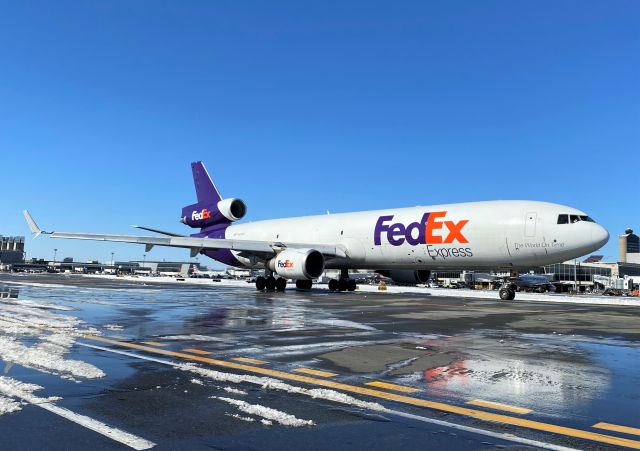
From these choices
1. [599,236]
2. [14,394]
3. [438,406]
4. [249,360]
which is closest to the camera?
[438,406]

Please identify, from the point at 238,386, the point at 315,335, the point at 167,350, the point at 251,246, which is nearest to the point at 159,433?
the point at 238,386

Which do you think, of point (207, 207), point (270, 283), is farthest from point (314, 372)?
point (207, 207)

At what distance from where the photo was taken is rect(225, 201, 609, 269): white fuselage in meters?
21.8

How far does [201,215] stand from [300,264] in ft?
49.1

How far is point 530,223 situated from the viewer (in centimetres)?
2227

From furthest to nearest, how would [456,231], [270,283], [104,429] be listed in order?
[270,283], [456,231], [104,429]

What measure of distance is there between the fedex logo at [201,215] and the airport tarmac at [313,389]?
28154mm

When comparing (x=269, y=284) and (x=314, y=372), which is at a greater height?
(x=269, y=284)

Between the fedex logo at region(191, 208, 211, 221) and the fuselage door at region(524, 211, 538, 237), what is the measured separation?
Answer: 23.4 meters

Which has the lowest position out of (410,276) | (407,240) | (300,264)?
(410,276)

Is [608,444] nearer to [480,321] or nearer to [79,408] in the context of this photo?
[79,408]

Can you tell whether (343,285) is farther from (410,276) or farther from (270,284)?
(270,284)

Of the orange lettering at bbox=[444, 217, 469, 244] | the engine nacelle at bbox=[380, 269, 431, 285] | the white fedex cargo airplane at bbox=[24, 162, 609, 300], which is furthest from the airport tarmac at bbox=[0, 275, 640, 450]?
the engine nacelle at bbox=[380, 269, 431, 285]

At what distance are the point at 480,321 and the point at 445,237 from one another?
11792 mm
